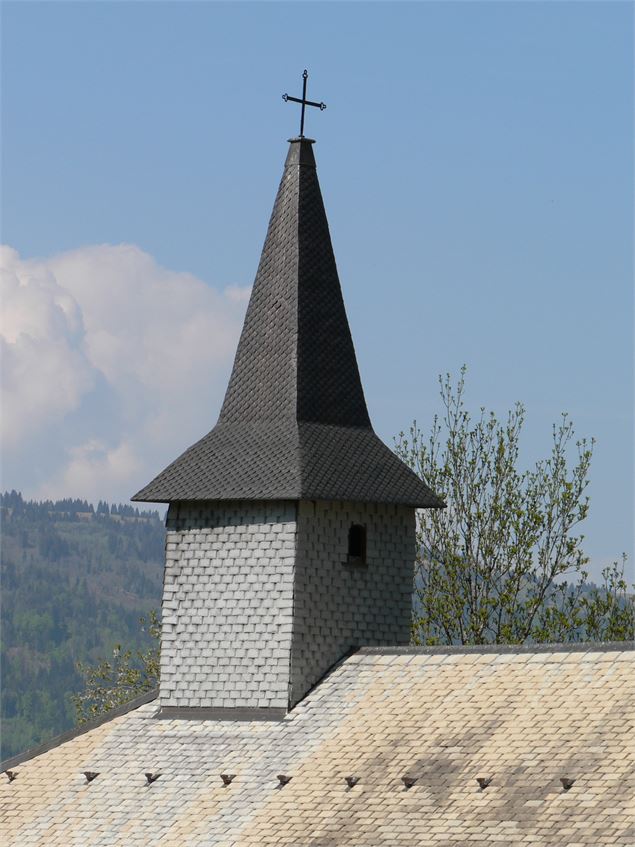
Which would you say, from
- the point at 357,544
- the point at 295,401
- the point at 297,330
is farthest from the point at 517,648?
the point at 297,330

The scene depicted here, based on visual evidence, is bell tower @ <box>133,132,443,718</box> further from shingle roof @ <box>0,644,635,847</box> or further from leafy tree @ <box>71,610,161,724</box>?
leafy tree @ <box>71,610,161,724</box>

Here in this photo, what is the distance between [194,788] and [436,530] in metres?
17.1

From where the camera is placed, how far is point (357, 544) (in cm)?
3469

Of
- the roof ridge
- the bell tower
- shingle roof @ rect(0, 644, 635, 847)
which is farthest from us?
the bell tower

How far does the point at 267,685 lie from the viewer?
33062 millimetres

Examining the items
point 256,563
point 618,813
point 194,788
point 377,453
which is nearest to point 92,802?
point 194,788

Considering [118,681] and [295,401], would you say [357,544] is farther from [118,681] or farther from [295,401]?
[118,681]

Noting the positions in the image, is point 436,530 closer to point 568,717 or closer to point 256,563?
point 256,563

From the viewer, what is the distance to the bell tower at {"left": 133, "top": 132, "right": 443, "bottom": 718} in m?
33.4

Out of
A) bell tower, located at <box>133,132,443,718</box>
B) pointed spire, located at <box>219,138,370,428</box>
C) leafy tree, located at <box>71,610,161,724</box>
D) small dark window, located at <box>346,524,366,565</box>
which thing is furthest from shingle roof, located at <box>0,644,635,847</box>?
leafy tree, located at <box>71,610,161,724</box>

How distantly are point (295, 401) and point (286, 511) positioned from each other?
2.27 meters

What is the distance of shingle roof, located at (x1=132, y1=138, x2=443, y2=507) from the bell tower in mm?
36

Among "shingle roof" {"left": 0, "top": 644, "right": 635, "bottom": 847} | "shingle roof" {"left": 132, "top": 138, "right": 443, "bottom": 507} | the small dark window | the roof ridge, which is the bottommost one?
"shingle roof" {"left": 0, "top": 644, "right": 635, "bottom": 847}

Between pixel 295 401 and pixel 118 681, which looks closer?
pixel 295 401
